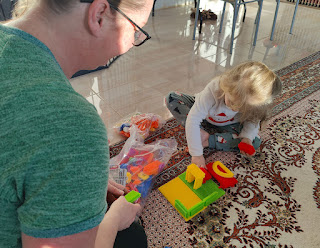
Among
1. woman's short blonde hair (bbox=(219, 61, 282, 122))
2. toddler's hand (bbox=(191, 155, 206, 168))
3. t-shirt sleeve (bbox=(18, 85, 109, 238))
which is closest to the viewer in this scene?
t-shirt sleeve (bbox=(18, 85, 109, 238))

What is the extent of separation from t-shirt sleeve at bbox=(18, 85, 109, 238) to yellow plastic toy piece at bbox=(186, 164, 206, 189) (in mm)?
866

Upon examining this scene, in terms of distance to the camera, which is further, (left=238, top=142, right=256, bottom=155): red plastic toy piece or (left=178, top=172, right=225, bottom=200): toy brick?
(left=238, top=142, right=256, bottom=155): red plastic toy piece

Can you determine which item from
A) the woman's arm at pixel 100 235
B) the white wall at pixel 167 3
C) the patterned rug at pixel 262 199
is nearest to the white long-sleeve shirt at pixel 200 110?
the patterned rug at pixel 262 199

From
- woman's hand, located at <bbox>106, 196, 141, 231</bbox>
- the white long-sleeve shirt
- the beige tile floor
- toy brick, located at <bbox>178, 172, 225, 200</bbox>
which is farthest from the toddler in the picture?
woman's hand, located at <bbox>106, 196, 141, 231</bbox>

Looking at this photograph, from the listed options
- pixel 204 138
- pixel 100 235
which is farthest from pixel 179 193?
pixel 100 235

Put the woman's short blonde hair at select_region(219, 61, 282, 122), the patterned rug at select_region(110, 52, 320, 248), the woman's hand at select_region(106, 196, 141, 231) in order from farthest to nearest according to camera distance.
Result: the woman's short blonde hair at select_region(219, 61, 282, 122)
the patterned rug at select_region(110, 52, 320, 248)
the woman's hand at select_region(106, 196, 141, 231)

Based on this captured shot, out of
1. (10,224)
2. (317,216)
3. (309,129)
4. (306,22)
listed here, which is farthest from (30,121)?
(306,22)

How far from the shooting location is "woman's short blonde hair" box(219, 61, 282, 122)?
1207 millimetres

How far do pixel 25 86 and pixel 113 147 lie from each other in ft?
3.80

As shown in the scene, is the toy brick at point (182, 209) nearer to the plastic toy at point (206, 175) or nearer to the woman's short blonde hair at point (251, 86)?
the plastic toy at point (206, 175)

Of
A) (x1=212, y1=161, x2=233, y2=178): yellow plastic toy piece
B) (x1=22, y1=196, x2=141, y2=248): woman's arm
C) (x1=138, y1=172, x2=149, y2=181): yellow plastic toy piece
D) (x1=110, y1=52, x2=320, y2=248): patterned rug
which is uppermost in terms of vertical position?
(x1=22, y1=196, x2=141, y2=248): woman's arm

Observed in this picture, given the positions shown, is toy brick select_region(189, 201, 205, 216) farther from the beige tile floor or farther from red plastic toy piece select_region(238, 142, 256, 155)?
the beige tile floor

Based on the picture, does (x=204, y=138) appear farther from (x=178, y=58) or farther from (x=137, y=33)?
(x=178, y=58)

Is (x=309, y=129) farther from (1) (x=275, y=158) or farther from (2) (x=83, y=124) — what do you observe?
(2) (x=83, y=124)
